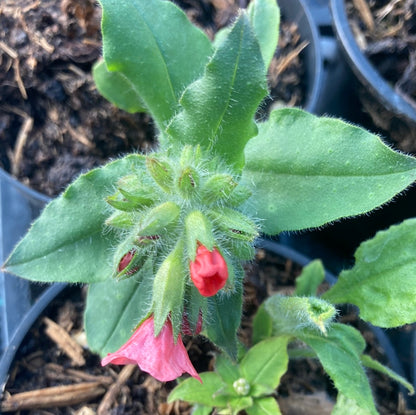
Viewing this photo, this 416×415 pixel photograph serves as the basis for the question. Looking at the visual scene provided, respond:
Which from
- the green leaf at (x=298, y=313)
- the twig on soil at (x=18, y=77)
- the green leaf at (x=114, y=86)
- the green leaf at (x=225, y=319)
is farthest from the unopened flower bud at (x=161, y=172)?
the twig on soil at (x=18, y=77)

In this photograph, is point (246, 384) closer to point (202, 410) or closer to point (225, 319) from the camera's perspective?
point (202, 410)

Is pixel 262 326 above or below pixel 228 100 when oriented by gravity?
below

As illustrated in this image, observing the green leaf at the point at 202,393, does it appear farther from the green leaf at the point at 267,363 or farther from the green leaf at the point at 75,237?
the green leaf at the point at 75,237

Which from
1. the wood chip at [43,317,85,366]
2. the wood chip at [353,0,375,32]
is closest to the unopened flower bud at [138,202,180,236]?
the wood chip at [43,317,85,366]

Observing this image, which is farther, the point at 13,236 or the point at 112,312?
the point at 13,236

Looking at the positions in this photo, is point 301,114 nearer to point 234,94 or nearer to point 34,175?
point 234,94

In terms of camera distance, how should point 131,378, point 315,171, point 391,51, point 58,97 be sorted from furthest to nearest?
point 58,97 → point 391,51 → point 131,378 → point 315,171

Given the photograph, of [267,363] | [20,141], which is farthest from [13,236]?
[267,363]
